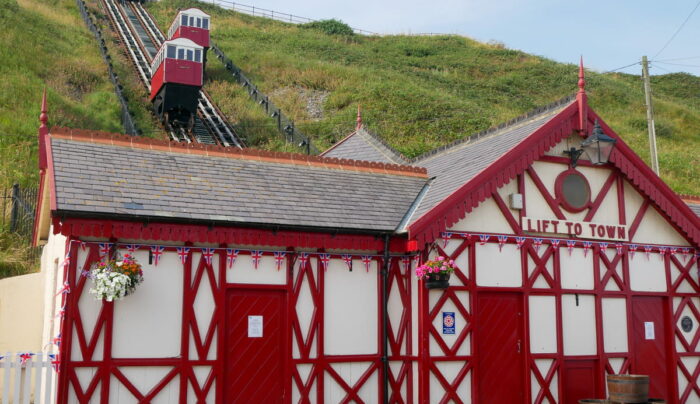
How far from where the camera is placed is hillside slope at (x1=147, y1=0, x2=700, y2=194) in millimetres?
41969

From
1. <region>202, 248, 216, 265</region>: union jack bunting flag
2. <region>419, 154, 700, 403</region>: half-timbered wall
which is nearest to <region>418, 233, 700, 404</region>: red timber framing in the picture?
<region>419, 154, 700, 403</region>: half-timbered wall

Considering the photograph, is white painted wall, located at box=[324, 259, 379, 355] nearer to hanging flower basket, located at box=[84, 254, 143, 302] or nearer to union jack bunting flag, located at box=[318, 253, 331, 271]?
union jack bunting flag, located at box=[318, 253, 331, 271]

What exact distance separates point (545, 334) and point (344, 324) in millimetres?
4082

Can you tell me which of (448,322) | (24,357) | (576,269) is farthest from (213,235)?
(576,269)

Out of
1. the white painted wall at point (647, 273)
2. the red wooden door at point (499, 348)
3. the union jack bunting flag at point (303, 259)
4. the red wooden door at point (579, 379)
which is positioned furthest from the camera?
the white painted wall at point (647, 273)

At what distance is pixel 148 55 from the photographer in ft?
160

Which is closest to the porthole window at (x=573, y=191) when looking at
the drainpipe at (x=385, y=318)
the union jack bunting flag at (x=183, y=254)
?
the drainpipe at (x=385, y=318)

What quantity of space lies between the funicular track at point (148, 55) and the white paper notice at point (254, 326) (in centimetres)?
2232

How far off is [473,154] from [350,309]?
16.2 feet

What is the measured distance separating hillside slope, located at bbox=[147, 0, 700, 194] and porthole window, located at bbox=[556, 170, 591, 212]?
2146 centimetres

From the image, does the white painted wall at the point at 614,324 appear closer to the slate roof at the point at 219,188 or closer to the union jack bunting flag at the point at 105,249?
the slate roof at the point at 219,188

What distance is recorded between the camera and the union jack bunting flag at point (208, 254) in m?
12.0

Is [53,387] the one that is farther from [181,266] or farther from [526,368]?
[526,368]

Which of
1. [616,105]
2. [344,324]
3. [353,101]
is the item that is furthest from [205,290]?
[616,105]
